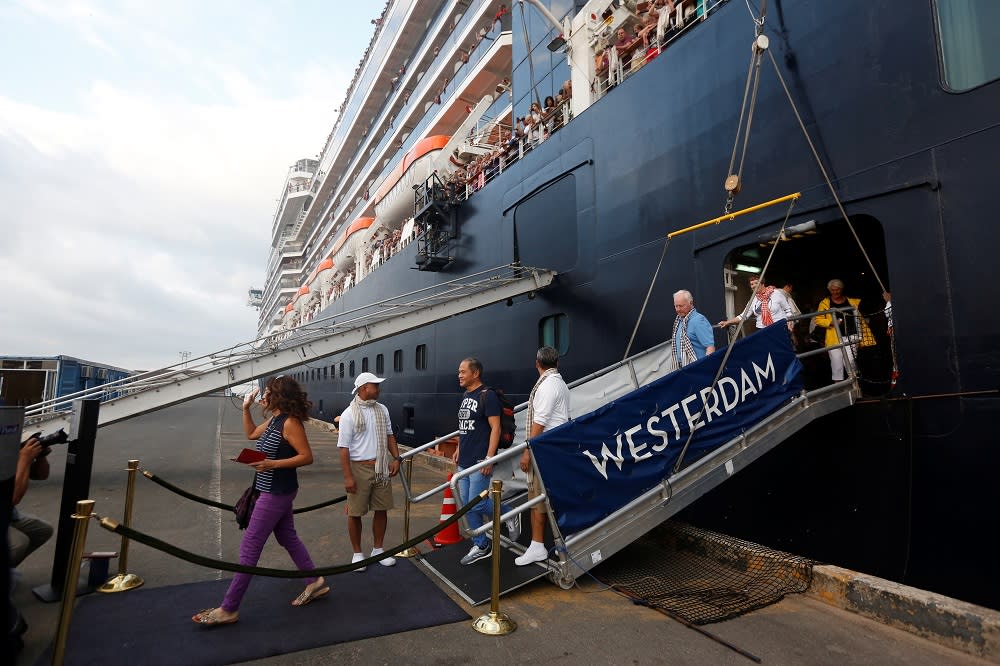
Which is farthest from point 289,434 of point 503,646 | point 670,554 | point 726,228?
point 726,228

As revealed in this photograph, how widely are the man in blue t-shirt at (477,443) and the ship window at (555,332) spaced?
3.41 meters

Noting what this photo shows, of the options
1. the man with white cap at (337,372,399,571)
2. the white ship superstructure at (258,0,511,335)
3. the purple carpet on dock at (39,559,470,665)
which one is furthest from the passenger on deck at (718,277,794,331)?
the white ship superstructure at (258,0,511,335)

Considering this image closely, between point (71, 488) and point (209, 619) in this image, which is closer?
point (209, 619)

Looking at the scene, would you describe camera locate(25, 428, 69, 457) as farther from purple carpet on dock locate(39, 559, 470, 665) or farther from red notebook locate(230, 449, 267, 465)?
red notebook locate(230, 449, 267, 465)

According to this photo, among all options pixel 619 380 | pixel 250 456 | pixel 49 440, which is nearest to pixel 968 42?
pixel 619 380

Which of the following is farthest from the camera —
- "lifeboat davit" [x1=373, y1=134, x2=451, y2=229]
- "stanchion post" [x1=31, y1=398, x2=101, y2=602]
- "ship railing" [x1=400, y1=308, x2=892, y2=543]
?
"lifeboat davit" [x1=373, y1=134, x2=451, y2=229]

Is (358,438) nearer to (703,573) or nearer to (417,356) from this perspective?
(703,573)

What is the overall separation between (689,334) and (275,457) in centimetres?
370

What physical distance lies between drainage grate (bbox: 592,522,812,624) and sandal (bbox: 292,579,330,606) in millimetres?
2153

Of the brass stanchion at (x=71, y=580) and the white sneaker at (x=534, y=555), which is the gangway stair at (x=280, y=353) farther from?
the brass stanchion at (x=71, y=580)

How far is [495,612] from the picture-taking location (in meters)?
3.45

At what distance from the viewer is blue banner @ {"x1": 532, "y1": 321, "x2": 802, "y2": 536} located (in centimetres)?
386

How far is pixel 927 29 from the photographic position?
4141mm

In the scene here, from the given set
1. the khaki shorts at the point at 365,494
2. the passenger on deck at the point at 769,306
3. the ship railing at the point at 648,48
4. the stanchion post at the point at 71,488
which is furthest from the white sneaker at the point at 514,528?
the ship railing at the point at 648,48
